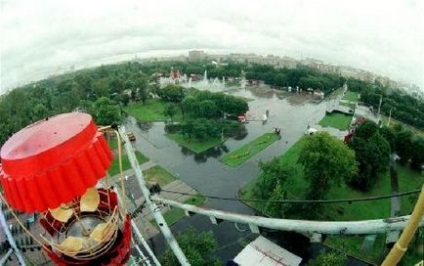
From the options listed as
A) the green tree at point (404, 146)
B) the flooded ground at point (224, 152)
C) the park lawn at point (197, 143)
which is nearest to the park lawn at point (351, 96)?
the flooded ground at point (224, 152)

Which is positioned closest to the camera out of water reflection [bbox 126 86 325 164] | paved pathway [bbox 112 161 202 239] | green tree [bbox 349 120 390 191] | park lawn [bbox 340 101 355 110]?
paved pathway [bbox 112 161 202 239]

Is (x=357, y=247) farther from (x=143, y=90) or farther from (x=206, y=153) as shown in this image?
(x=143, y=90)

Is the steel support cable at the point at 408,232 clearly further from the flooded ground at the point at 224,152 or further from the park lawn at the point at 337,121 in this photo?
the park lawn at the point at 337,121

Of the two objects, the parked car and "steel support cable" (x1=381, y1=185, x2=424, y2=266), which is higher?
"steel support cable" (x1=381, y1=185, x2=424, y2=266)

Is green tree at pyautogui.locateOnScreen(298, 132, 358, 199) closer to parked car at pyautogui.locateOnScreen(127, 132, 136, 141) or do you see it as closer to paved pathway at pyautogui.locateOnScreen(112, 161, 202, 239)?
paved pathway at pyautogui.locateOnScreen(112, 161, 202, 239)

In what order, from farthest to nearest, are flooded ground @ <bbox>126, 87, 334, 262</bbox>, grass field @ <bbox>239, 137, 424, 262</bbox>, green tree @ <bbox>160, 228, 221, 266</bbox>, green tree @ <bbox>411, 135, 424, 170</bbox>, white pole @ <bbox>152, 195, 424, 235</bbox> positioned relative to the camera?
1. green tree @ <bbox>411, 135, 424, 170</bbox>
2. flooded ground @ <bbox>126, 87, 334, 262</bbox>
3. grass field @ <bbox>239, 137, 424, 262</bbox>
4. green tree @ <bbox>160, 228, 221, 266</bbox>
5. white pole @ <bbox>152, 195, 424, 235</bbox>

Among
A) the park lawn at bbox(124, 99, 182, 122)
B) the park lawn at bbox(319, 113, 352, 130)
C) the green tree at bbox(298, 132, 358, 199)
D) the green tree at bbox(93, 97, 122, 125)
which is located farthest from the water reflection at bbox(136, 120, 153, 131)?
the green tree at bbox(298, 132, 358, 199)

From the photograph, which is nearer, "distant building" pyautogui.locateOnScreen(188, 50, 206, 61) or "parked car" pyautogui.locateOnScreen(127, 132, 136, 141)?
"parked car" pyautogui.locateOnScreen(127, 132, 136, 141)

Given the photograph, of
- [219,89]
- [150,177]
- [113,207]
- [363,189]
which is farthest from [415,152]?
[219,89]
